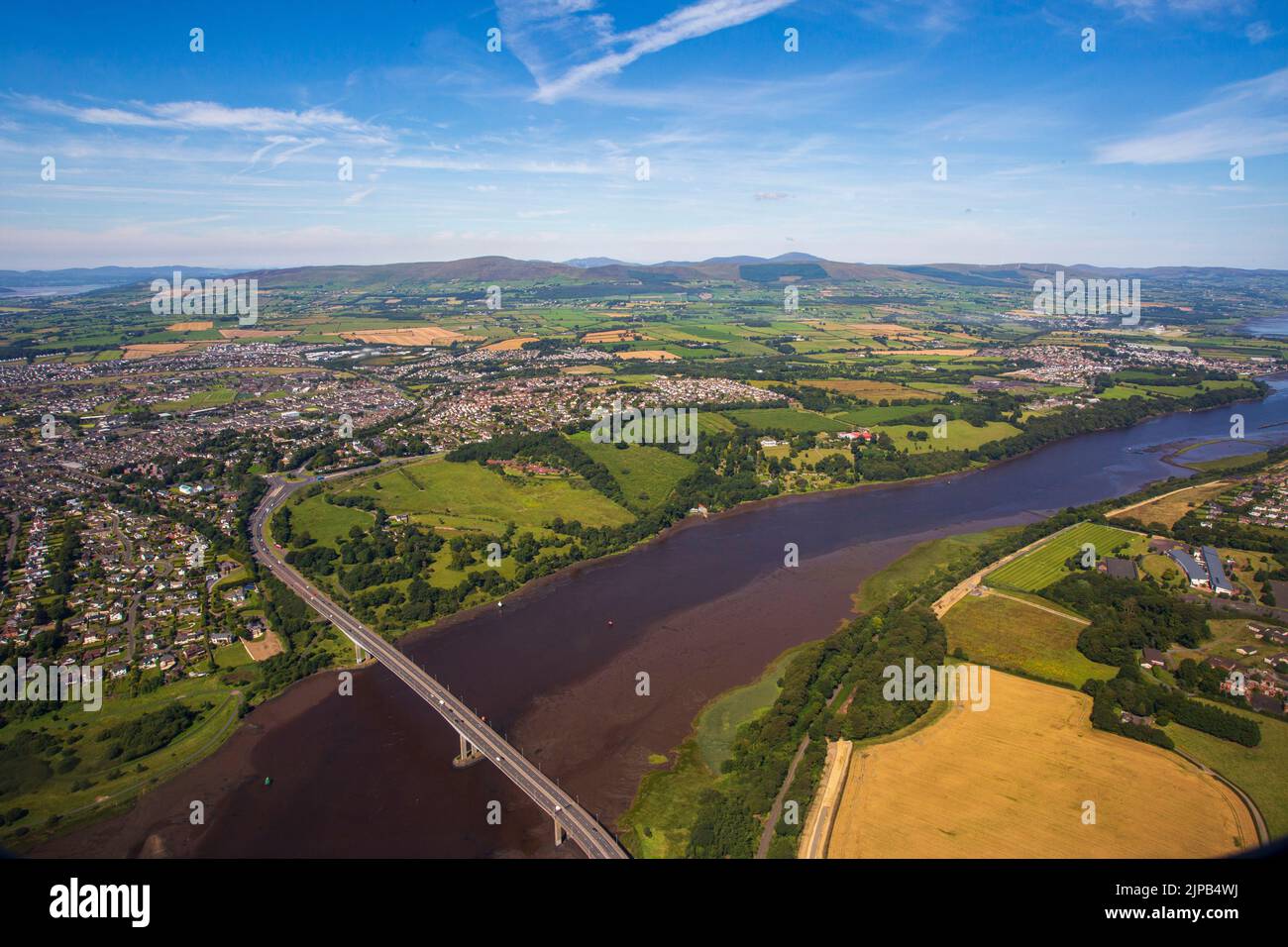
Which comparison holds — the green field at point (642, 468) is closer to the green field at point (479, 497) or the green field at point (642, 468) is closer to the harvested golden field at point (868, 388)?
the green field at point (479, 497)

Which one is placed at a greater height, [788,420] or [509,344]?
[509,344]

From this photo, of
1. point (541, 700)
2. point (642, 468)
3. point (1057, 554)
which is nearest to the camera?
point (541, 700)

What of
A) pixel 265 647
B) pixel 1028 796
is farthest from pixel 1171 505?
pixel 265 647

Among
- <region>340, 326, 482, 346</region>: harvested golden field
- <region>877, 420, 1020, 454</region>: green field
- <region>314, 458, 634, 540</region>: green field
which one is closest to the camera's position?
<region>314, 458, 634, 540</region>: green field

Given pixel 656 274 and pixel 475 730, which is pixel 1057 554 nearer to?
pixel 475 730

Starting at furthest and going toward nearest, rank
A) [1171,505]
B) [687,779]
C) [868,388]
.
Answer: [868,388], [1171,505], [687,779]

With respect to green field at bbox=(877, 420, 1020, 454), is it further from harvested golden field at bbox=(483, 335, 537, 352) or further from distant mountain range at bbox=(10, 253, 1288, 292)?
distant mountain range at bbox=(10, 253, 1288, 292)

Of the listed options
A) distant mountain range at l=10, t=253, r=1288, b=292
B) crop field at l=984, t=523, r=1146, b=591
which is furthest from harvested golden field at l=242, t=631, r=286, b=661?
distant mountain range at l=10, t=253, r=1288, b=292
